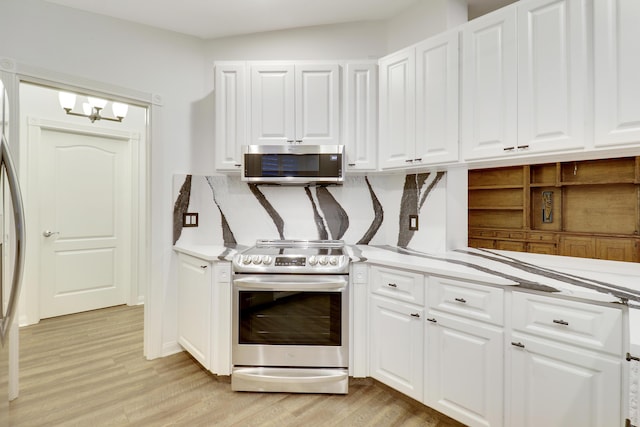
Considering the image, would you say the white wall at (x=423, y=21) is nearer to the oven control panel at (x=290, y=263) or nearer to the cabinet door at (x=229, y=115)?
the cabinet door at (x=229, y=115)

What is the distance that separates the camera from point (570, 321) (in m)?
1.29

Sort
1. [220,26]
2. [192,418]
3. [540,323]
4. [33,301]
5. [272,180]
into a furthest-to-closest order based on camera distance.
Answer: [33,301] < [220,26] < [272,180] < [192,418] < [540,323]

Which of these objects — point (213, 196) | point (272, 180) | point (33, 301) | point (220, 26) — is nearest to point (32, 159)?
point (33, 301)

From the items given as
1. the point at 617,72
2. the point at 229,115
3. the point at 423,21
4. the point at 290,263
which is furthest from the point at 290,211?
the point at 617,72

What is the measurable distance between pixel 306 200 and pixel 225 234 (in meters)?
0.77

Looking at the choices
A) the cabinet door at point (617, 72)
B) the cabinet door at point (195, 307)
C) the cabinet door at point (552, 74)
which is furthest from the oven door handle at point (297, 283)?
the cabinet door at point (617, 72)

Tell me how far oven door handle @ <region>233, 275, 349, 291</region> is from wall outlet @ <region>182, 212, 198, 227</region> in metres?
0.96

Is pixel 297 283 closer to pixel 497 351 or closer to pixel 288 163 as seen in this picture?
pixel 288 163

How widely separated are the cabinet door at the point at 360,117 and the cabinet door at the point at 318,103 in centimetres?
9

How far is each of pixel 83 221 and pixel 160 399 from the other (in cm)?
252

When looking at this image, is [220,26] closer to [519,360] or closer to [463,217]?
[463,217]

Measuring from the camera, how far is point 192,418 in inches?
69.7

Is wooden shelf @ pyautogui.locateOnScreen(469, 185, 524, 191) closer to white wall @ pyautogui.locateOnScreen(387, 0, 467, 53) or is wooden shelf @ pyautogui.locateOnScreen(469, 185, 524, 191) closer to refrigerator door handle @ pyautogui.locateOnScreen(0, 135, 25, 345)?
white wall @ pyautogui.locateOnScreen(387, 0, 467, 53)

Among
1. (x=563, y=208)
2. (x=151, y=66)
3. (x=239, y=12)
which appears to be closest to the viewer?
(x=239, y=12)
